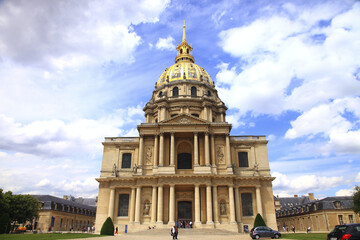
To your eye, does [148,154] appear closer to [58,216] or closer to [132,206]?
[132,206]

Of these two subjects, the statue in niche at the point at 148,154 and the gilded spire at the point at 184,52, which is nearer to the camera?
the statue in niche at the point at 148,154

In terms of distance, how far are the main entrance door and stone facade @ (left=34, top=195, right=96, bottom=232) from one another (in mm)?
24227

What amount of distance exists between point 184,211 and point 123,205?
837 cm

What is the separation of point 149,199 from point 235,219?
37.5 feet

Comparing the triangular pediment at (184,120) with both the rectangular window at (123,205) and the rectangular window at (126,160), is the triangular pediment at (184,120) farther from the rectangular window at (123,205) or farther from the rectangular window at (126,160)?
the rectangular window at (123,205)

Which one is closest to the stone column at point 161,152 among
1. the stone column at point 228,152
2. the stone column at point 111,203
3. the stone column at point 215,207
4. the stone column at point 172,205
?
the stone column at point 172,205

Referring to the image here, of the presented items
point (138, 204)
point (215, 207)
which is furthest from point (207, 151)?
point (138, 204)

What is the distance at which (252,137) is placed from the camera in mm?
41344

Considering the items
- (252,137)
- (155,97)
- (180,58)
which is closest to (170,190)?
(252,137)

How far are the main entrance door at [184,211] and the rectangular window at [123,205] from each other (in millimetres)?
7165

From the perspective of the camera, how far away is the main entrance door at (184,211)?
36.9 m

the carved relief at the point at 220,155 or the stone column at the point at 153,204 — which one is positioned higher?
the carved relief at the point at 220,155

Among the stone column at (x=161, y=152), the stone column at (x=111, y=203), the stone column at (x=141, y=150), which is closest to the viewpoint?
the stone column at (x=111, y=203)

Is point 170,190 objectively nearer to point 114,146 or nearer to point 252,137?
point 114,146
